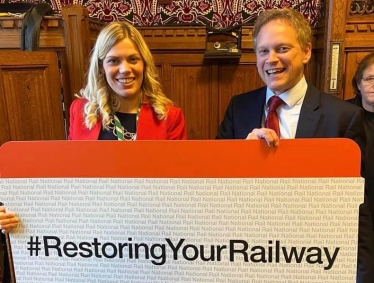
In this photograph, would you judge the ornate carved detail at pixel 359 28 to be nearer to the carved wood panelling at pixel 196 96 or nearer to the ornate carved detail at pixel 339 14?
the ornate carved detail at pixel 339 14

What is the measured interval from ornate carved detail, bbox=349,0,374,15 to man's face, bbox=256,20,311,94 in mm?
1044

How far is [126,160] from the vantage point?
31.5 inches

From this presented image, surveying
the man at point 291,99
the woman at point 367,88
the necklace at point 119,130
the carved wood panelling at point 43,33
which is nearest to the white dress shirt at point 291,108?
the man at point 291,99

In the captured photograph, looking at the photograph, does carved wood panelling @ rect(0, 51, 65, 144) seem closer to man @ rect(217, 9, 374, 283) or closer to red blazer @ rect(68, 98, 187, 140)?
red blazer @ rect(68, 98, 187, 140)

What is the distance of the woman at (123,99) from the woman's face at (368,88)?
829mm

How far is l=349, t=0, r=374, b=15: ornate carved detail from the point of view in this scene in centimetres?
181

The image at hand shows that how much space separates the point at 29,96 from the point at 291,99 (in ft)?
3.86

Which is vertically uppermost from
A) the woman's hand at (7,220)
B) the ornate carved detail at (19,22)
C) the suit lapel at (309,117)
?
the ornate carved detail at (19,22)

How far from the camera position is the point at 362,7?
1.82 m

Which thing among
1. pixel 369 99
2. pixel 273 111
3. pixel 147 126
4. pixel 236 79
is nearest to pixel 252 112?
pixel 273 111

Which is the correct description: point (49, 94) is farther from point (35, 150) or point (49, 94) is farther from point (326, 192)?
point (326, 192)

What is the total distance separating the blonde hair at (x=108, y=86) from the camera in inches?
43.7

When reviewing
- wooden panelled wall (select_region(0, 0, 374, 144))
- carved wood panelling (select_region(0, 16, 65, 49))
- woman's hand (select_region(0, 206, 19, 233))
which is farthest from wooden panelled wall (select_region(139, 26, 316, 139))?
woman's hand (select_region(0, 206, 19, 233))

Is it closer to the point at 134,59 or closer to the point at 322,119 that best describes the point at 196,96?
the point at 134,59
